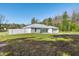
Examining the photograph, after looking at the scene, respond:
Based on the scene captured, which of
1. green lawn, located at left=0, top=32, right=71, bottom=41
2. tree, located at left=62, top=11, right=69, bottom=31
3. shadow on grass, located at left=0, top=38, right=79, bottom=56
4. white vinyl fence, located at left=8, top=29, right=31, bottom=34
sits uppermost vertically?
tree, located at left=62, top=11, right=69, bottom=31

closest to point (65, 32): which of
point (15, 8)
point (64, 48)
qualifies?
point (64, 48)

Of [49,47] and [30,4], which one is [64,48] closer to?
[49,47]

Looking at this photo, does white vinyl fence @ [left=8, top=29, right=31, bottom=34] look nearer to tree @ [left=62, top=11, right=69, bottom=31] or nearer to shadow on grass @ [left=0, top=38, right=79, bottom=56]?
shadow on grass @ [left=0, top=38, right=79, bottom=56]

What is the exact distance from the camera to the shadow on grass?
19.9ft

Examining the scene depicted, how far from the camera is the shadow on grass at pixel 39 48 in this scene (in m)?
6.07

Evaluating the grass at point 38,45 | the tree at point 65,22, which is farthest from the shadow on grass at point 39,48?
the tree at point 65,22

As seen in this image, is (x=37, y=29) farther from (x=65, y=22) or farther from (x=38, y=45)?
(x=65, y=22)

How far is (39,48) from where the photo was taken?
19.9ft

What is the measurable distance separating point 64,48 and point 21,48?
0.41 metres

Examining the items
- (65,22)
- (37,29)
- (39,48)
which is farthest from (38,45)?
(65,22)

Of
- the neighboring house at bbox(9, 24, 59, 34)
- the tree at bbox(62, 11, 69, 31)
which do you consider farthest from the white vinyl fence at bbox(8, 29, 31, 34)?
Result: the tree at bbox(62, 11, 69, 31)

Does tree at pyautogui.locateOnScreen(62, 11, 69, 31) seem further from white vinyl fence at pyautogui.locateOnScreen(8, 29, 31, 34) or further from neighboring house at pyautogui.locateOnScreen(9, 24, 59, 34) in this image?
white vinyl fence at pyautogui.locateOnScreen(8, 29, 31, 34)

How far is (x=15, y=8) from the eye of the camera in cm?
607

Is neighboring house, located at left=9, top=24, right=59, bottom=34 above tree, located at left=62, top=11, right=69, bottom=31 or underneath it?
underneath
